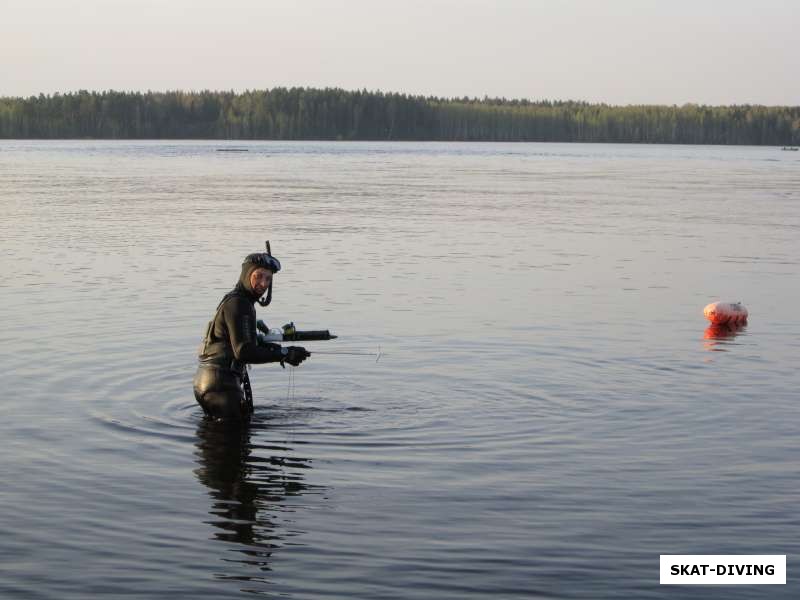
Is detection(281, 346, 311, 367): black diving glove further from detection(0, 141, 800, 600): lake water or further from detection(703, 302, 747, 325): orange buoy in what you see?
detection(703, 302, 747, 325): orange buoy

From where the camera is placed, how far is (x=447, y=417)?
51.7 ft

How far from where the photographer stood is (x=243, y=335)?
46.4ft

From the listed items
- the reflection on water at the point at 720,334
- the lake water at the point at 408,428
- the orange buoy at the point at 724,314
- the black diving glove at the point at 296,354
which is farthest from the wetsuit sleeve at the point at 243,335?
the orange buoy at the point at 724,314

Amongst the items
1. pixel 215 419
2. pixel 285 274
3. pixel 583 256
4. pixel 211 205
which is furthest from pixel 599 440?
pixel 211 205

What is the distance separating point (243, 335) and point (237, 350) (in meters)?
0.18

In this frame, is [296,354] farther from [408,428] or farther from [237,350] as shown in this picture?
[408,428]

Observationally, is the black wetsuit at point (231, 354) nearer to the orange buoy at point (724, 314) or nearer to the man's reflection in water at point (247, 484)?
the man's reflection in water at point (247, 484)

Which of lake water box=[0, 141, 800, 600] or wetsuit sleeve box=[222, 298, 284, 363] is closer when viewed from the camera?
lake water box=[0, 141, 800, 600]

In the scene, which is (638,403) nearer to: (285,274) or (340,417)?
(340,417)

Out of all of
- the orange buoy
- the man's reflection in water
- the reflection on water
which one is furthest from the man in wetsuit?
the orange buoy

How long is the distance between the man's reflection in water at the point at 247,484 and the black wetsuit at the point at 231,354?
0.96ft

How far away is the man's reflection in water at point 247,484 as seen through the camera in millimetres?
10922

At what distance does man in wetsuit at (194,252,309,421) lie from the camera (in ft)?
46.3

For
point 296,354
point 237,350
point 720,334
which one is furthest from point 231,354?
point 720,334
